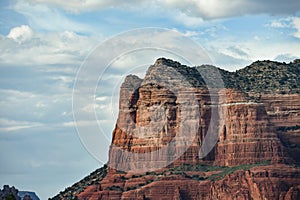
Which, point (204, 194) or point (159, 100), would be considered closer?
point (204, 194)

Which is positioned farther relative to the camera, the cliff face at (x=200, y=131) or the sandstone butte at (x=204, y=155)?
the cliff face at (x=200, y=131)

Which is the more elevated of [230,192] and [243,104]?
[243,104]

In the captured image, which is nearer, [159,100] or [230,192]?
[230,192]

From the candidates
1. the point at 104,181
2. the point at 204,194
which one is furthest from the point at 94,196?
the point at 204,194

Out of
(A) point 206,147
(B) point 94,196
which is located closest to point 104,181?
(B) point 94,196

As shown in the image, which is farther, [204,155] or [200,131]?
[200,131]

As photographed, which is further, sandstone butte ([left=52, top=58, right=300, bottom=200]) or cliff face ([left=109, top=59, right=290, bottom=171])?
cliff face ([left=109, top=59, right=290, bottom=171])

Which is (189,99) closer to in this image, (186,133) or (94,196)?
(186,133)

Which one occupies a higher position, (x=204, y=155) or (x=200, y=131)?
(x=200, y=131)

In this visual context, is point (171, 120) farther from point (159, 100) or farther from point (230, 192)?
point (230, 192)
